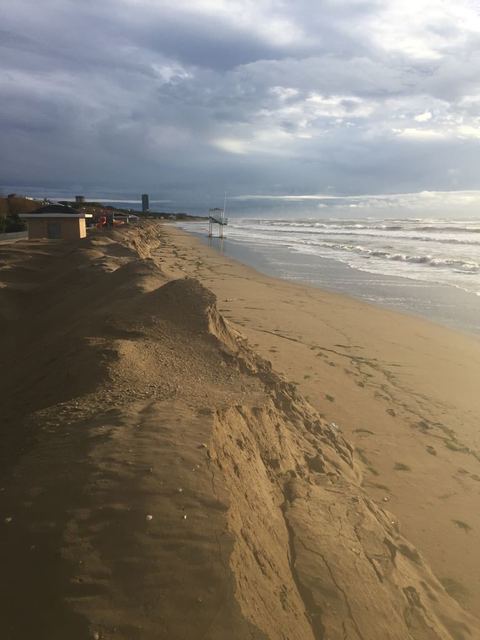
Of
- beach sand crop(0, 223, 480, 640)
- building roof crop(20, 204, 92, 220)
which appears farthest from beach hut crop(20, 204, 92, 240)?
beach sand crop(0, 223, 480, 640)

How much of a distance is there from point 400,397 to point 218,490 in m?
4.41

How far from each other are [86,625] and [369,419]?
14.7ft

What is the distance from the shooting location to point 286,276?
18.0 metres

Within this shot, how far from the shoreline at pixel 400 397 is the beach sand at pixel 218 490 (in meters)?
0.03

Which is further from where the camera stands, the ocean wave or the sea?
the ocean wave

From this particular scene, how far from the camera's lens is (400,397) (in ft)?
21.2

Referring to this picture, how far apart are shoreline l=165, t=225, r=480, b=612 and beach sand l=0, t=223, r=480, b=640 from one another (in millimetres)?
27

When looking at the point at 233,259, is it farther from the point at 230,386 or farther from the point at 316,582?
the point at 316,582

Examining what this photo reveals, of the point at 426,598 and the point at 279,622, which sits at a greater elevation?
the point at 279,622

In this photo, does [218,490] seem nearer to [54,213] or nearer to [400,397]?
[400,397]

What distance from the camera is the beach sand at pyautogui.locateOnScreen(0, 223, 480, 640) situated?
2.17 metres

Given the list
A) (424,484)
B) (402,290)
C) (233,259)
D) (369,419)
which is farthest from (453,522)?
(233,259)

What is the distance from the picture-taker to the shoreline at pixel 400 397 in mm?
3976

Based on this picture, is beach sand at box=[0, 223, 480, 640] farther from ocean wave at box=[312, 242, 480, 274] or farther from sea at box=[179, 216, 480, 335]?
ocean wave at box=[312, 242, 480, 274]
